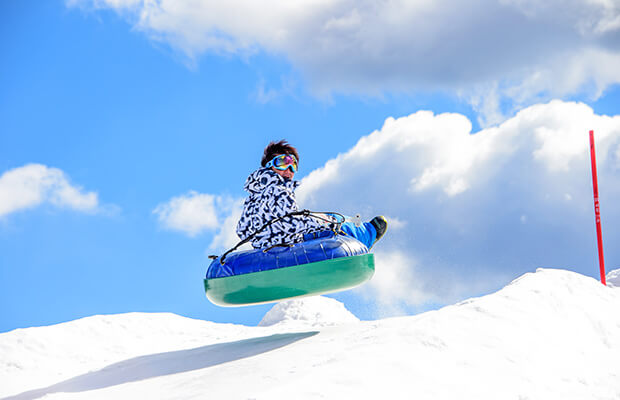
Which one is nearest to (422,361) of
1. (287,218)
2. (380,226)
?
(287,218)

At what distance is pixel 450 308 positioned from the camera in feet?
17.8

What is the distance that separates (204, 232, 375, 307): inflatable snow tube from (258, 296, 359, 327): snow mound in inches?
141

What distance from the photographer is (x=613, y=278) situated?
8.21 meters

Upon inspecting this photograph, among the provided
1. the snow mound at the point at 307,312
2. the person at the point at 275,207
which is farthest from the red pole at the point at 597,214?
the snow mound at the point at 307,312

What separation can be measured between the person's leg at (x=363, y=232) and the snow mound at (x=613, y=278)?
319cm

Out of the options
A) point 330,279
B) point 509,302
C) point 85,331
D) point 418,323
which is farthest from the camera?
point 85,331

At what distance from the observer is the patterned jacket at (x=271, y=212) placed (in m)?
6.34

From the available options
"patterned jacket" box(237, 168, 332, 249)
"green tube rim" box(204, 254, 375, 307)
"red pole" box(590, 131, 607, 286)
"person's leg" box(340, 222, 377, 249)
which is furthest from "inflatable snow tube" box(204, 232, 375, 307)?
"red pole" box(590, 131, 607, 286)

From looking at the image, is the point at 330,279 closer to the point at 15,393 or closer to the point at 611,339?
the point at 611,339

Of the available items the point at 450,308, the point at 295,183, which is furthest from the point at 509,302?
the point at 295,183

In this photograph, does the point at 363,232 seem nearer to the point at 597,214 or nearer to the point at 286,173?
the point at 286,173

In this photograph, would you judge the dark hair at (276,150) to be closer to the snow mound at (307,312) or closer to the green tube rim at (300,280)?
the green tube rim at (300,280)

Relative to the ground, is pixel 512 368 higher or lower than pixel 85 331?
lower

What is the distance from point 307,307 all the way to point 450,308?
5.24 m
